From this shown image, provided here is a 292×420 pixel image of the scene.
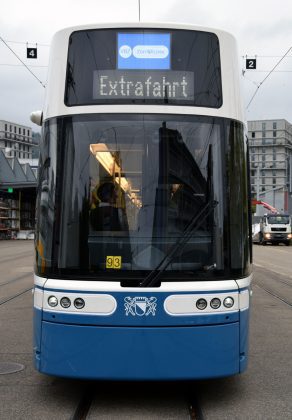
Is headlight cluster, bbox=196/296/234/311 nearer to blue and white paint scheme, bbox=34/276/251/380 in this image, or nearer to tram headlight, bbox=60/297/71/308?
Result: blue and white paint scheme, bbox=34/276/251/380

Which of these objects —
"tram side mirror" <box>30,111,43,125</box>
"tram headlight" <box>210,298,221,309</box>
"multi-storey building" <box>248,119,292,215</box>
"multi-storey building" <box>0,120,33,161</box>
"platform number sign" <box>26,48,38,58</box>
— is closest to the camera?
"tram headlight" <box>210,298,221,309</box>

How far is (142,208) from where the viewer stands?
4.80 metres

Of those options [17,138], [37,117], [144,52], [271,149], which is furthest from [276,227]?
[17,138]

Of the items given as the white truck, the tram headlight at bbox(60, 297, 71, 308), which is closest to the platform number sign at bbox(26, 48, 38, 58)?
the tram headlight at bbox(60, 297, 71, 308)

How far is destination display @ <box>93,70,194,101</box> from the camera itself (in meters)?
4.93

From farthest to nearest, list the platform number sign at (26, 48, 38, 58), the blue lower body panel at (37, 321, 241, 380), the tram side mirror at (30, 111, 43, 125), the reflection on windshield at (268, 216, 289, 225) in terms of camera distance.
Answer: the reflection on windshield at (268, 216, 289, 225) < the platform number sign at (26, 48, 38, 58) < the tram side mirror at (30, 111, 43, 125) < the blue lower body panel at (37, 321, 241, 380)

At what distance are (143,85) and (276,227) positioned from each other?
39604mm

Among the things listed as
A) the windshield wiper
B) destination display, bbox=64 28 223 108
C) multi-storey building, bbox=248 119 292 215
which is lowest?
the windshield wiper

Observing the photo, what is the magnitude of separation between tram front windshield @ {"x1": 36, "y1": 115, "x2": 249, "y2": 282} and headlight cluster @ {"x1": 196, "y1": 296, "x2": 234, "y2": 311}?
19cm

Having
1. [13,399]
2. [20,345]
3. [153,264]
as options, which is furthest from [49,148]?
[20,345]

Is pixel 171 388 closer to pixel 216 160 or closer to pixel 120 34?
pixel 216 160

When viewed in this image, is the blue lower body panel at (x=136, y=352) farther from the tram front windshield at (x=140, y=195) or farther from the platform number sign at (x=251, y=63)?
the platform number sign at (x=251, y=63)

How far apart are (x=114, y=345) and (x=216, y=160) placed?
1.73 metres

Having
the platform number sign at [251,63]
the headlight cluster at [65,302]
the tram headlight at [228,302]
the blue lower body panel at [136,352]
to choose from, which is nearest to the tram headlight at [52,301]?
the headlight cluster at [65,302]
